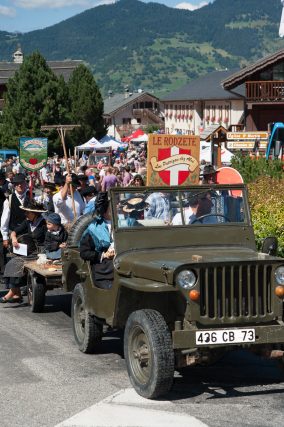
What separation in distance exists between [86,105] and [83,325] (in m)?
82.1

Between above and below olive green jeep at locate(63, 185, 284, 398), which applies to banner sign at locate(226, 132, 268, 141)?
above

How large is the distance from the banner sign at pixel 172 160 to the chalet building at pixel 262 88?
40.2 m

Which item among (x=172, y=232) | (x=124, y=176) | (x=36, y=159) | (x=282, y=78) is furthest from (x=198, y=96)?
(x=172, y=232)

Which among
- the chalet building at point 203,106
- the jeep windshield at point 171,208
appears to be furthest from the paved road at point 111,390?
the chalet building at point 203,106

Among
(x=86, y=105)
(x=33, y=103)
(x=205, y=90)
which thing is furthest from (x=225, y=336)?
(x=86, y=105)

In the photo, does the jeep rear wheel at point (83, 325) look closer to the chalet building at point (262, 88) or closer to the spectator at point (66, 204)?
the spectator at point (66, 204)

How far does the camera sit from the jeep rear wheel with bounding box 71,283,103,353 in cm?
932

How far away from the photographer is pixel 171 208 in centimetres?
914

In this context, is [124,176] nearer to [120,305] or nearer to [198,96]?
[120,305]

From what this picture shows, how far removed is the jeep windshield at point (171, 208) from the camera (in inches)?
355

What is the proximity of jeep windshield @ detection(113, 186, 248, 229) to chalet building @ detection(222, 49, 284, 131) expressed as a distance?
4469 cm

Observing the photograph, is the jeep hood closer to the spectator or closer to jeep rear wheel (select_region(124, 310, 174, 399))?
jeep rear wheel (select_region(124, 310, 174, 399))

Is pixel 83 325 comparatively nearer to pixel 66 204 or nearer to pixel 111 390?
pixel 111 390

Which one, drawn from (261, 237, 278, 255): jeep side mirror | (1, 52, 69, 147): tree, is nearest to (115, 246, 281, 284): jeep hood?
(261, 237, 278, 255): jeep side mirror
